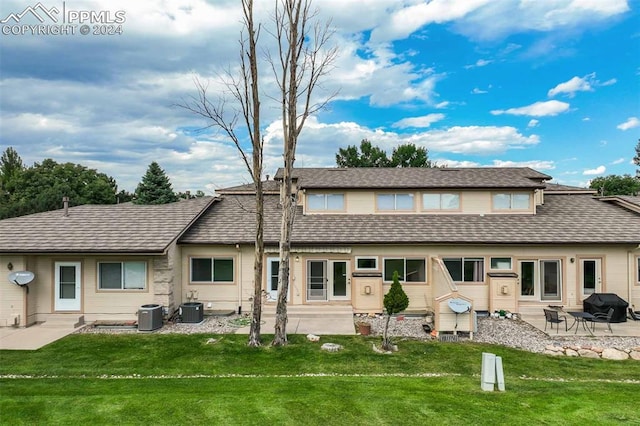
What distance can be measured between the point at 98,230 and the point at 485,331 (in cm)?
1588

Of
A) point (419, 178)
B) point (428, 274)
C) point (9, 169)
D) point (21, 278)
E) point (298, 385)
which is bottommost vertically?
point (298, 385)

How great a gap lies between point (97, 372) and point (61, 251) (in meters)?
6.56

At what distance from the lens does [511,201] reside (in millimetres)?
17750

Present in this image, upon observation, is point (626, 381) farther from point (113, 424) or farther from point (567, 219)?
point (113, 424)

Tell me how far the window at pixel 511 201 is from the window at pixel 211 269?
13.4m

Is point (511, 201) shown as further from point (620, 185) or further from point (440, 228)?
point (620, 185)

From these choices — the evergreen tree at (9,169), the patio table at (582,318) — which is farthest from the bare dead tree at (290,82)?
the evergreen tree at (9,169)

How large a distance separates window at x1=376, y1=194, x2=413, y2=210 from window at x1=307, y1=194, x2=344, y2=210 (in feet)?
6.35

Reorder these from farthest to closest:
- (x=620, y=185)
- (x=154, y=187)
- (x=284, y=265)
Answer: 1. (x=620, y=185)
2. (x=154, y=187)
3. (x=284, y=265)

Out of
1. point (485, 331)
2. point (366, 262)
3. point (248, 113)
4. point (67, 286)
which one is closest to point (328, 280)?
point (366, 262)

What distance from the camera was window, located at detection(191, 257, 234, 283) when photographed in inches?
614

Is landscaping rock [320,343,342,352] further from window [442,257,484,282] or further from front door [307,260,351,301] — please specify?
window [442,257,484,282]

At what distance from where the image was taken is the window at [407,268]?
50.5ft

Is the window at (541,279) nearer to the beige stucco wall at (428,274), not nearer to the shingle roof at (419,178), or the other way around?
the beige stucco wall at (428,274)
